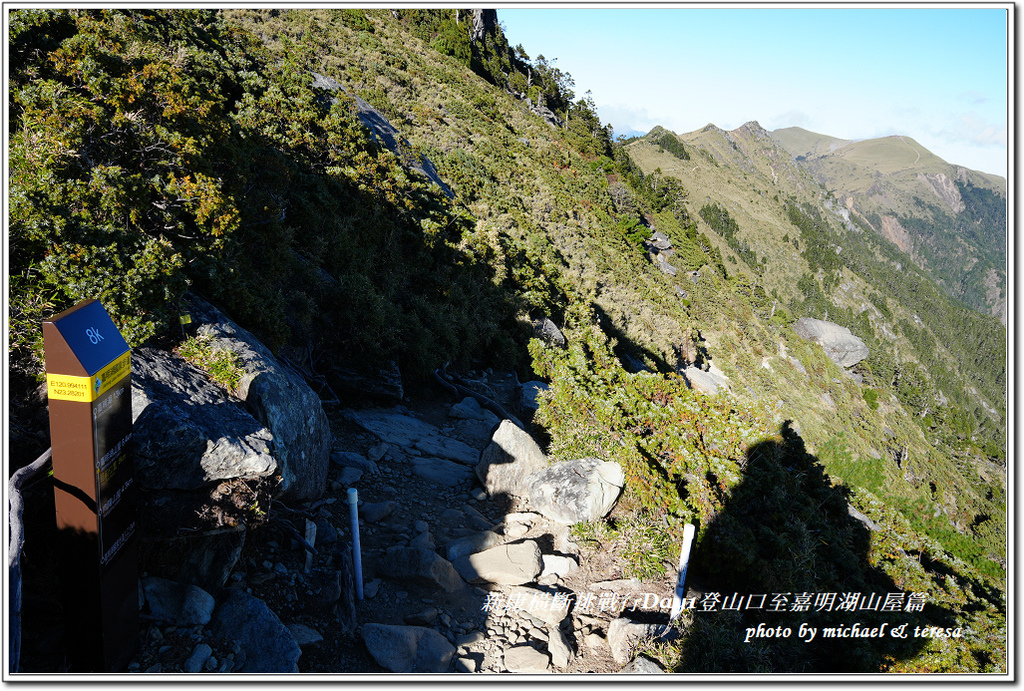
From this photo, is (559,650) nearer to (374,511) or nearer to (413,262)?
(374,511)

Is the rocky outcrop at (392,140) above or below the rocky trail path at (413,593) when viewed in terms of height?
above

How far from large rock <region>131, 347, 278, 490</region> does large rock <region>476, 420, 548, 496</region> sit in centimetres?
311

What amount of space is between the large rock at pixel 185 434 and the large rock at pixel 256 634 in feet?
3.26

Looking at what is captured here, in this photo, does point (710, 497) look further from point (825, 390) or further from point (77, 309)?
point (825, 390)

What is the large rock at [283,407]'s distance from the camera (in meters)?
5.18

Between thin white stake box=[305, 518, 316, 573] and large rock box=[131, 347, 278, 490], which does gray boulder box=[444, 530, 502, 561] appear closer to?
thin white stake box=[305, 518, 316, 573]

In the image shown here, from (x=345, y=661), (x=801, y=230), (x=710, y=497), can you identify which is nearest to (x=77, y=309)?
(x=345, y=661)

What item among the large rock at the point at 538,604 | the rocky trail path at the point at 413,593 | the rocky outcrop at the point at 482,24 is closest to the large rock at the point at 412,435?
the rocky trail path at the point at 413,593

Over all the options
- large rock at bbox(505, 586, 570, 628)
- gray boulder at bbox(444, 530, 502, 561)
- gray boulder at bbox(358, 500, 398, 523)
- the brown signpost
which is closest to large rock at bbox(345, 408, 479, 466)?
gray boulder at bbox(358, 500, 398, 523)

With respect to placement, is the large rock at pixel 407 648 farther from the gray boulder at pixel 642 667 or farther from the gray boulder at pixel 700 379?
the gray boulder at pixel 700 379

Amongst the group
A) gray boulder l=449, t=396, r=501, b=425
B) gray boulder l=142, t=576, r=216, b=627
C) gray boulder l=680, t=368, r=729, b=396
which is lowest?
gray boulder l=680, t=368, r=729, b=396

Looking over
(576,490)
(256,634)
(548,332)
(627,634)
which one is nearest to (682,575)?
(627,634)

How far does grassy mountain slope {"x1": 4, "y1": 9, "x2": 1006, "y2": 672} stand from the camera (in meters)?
5.28

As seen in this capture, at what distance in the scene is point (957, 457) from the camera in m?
69.7
